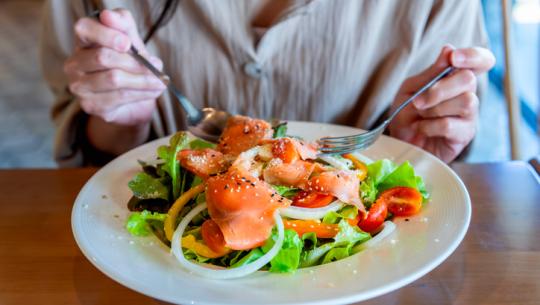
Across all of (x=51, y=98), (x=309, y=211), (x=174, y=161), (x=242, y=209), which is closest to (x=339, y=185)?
(x=309, y=211)

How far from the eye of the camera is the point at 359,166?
0.99 m

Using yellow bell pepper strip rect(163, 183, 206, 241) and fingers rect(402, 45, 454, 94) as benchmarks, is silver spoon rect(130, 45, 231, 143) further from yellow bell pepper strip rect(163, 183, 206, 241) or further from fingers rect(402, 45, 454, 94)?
fingers rect(402, 45, 454, 94)

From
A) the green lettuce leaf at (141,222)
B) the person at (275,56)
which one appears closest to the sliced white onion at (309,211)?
the green lettuce leaf at (141,222)

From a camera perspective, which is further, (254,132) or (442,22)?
(442,22)

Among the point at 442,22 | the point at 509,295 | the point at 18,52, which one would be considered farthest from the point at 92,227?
the point at 18,52

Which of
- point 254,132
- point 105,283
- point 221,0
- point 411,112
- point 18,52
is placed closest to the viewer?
point 105,283

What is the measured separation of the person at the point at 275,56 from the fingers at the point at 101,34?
0.17 m

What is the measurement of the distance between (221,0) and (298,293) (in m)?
0.87

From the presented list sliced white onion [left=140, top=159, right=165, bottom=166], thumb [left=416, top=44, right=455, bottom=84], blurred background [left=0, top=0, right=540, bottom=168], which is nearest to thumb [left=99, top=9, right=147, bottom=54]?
sliced white onion [left=140, top=159, right=165, bottom=166]

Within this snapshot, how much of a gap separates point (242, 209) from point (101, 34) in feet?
1.77

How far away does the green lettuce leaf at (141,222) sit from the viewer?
834mm

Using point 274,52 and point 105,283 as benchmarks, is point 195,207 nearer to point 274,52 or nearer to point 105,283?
point 105,283

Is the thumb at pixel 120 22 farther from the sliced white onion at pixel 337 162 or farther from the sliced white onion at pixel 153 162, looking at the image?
the sliced white onion at pixel 337 162

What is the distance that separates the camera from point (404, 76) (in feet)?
4.50
